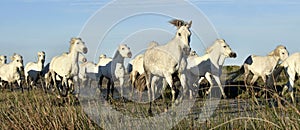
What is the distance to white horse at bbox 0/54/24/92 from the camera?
28.0 metres

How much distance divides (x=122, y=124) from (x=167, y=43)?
6311mm

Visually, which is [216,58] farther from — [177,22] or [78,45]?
[177,22]

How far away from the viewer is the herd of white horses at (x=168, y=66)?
15328 millimetres

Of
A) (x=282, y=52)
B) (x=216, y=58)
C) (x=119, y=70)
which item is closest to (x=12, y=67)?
(x=119, y=70)

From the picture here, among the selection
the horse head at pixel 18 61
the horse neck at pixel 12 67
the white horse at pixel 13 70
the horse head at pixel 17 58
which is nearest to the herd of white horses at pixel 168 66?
the white horse at pixel 13 70

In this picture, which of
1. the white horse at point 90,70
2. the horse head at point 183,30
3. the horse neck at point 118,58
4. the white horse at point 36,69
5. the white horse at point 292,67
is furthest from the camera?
the white horse at point 36,69

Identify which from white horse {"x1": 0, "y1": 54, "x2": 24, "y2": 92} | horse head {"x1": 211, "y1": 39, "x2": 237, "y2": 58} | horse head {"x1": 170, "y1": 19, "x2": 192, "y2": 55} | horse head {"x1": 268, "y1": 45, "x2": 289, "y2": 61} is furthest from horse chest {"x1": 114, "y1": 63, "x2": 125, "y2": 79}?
white horse {"x1": 0, "y1": 54, "x2": 24, "y2": 92}

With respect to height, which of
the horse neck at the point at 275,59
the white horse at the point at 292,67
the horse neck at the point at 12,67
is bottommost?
the white horse at the point at 292,67

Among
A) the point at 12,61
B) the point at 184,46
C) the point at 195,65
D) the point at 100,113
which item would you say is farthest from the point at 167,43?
the point at 12,61

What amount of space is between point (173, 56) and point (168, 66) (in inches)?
13.3

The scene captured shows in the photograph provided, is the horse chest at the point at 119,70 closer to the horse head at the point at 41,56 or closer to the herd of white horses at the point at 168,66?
the herd of white horses at the point at 168,66

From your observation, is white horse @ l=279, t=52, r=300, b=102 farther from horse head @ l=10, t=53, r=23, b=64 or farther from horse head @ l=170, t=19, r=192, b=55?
horse head @ l=10, t=53, r=23, b=64

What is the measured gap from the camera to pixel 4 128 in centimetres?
945

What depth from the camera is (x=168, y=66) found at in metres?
15.4
